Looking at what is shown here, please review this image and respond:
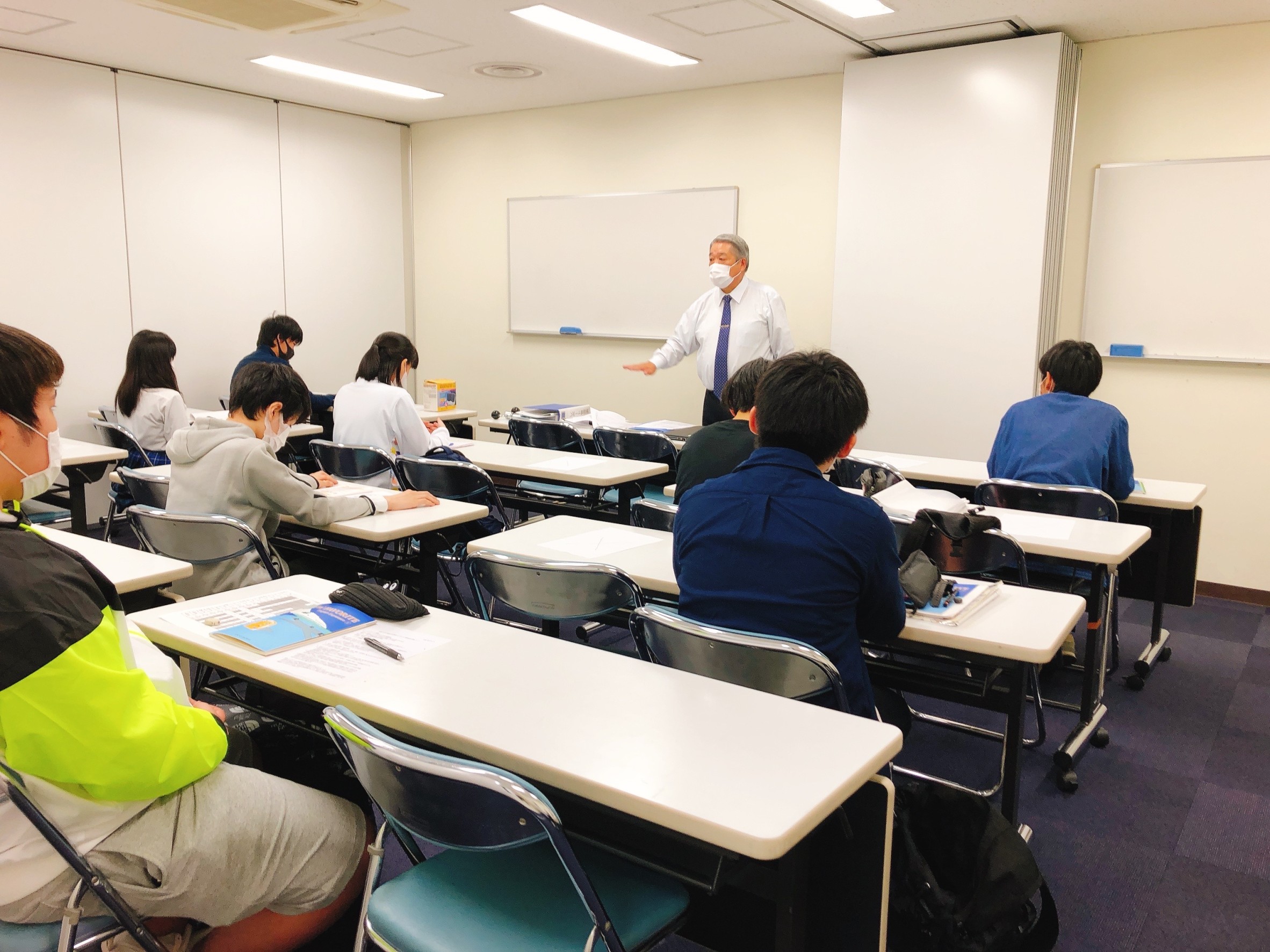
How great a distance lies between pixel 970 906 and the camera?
1763 mm

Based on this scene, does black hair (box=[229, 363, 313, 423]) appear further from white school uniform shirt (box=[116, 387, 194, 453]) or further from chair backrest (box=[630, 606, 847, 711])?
white school uniform shirt (box=[116, 387, 194, 453])

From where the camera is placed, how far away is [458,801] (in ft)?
4.07

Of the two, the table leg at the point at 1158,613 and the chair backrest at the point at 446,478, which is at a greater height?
the chair backrest at the point at 446,478

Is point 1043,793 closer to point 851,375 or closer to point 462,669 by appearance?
point 851,375

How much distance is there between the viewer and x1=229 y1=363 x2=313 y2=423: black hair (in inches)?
112

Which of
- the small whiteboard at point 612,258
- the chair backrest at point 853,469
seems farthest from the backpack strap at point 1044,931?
the small whiteboard at point 612,258

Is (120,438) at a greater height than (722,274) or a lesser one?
lesser

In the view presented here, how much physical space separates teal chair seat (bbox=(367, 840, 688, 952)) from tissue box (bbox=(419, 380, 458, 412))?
470 centimetres

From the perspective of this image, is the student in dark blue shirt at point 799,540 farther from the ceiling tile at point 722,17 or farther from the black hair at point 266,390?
the ceiling tile at point 722,17

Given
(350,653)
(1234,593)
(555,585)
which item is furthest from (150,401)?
(1234,593)

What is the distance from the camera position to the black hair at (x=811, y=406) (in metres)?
1.95

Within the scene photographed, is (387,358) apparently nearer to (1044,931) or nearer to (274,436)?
(274,436)

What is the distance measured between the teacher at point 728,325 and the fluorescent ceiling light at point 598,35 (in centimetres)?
105

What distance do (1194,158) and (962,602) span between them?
3.75 meters
